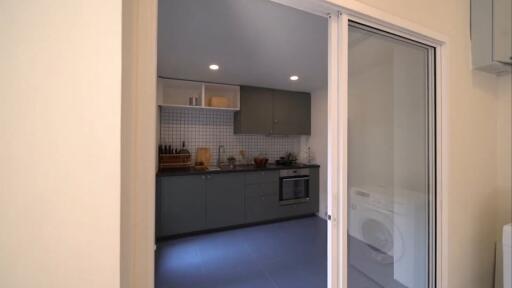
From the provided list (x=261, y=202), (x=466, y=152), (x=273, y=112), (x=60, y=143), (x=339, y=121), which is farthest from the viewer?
(x=273, y=112)

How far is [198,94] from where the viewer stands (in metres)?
3.43

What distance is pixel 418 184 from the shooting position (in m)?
1.47

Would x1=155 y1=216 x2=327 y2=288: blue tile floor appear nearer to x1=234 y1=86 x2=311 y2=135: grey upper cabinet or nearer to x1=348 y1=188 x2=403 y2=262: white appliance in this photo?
x1=348 y1=188 x2=403 y2=262: white appliance

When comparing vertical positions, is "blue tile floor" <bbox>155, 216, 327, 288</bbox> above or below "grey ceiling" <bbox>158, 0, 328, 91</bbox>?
below

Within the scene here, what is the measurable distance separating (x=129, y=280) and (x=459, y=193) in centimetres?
203

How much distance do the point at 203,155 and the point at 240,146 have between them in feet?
2.29

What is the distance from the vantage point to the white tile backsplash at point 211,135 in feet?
10.8

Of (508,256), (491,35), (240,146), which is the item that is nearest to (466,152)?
(508,256)

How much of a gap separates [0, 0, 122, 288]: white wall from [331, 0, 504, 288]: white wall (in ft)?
5.49

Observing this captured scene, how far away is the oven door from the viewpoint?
3543mm

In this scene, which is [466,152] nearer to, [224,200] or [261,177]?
[261,177]

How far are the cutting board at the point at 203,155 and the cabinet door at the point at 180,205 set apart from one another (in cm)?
49

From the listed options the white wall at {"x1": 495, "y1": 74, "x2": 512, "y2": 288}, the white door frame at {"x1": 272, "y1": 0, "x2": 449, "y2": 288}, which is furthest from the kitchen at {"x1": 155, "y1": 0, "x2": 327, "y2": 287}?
the white wall at {"x1": 495, "y1": 74, "x2": 512, "y2": 288}

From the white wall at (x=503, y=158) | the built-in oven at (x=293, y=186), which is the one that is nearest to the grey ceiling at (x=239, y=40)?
the white wall at (x=503, y=158)
